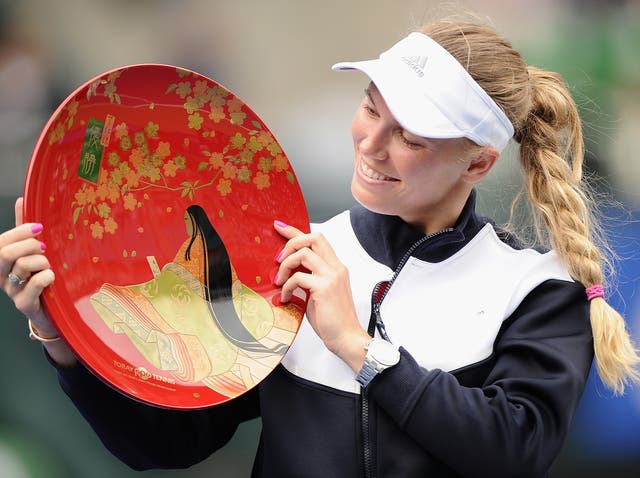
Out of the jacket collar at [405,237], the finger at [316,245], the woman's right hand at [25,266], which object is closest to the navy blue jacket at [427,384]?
the jacket collar at [405,237]

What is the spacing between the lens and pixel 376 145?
1459mm

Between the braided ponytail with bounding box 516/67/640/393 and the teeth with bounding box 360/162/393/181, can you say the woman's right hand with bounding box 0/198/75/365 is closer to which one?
the teeth with bounding box 360/162/393/181

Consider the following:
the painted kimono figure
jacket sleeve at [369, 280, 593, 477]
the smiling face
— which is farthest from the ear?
the painted kimono figure

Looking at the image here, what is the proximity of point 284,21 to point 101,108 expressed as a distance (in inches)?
62.9

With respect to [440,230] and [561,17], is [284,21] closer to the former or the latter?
[561,17]

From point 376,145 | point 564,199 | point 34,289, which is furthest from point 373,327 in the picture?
point 34,289

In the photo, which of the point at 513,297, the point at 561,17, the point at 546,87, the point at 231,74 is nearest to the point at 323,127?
the point at 231,74

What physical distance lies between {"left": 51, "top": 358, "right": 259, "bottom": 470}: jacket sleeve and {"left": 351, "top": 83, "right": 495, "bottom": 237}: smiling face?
0.49 meters

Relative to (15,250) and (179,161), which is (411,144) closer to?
(179,161)

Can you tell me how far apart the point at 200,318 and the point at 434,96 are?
1.89ft

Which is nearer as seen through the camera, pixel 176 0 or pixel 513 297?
pixel 513 297

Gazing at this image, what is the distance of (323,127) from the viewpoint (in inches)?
111

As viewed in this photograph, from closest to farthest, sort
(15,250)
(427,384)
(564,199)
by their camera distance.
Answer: (15,250) → (427,384) → (564,199)

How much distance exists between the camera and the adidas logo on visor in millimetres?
1465
